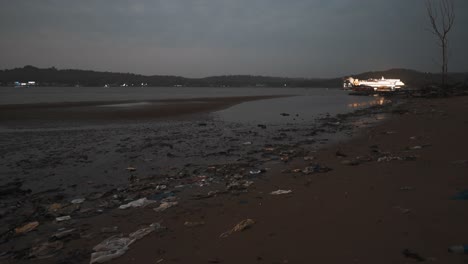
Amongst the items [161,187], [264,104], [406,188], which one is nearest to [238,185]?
[161,187]

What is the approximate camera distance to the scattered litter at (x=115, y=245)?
3.50 metres

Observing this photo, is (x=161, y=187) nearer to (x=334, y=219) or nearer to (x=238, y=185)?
(x=238, y=185)

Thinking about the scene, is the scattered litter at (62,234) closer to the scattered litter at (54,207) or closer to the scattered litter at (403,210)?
the scattered litter at (54,207)

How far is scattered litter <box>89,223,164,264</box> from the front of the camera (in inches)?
138

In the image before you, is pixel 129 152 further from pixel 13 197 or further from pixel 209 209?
pixel 209 209

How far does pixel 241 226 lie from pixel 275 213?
66cm

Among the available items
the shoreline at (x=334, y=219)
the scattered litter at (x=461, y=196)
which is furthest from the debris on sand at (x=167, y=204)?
the scattered litter at (x=461, y=196)

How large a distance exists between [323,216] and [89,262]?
9.76 feet

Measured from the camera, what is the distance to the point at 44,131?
15.5 metres

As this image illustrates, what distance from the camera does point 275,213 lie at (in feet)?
14.0

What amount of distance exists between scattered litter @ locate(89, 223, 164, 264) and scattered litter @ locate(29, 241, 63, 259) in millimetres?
579

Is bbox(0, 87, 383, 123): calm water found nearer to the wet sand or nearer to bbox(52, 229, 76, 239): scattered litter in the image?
the wet sand

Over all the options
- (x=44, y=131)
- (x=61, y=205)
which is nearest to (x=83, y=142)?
(x=44, y=131)

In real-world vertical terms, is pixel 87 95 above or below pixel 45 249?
above
